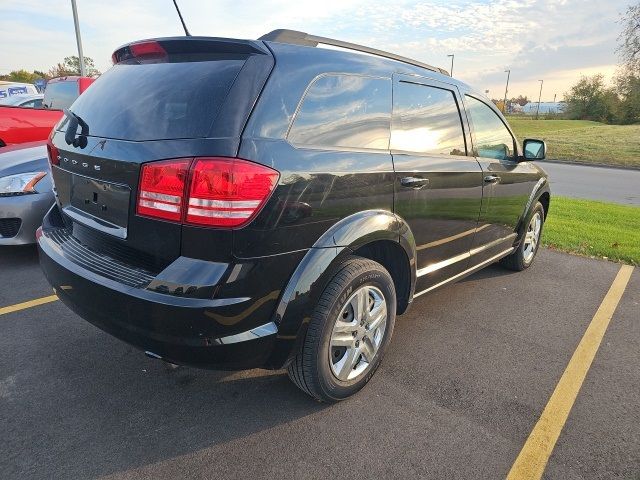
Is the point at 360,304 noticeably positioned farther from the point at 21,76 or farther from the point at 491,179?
the point at 21,76

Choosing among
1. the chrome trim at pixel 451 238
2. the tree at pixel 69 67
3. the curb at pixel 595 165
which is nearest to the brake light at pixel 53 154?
the chrome trim at pixel 451 238

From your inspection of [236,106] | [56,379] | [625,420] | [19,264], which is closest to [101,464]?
[56,379]

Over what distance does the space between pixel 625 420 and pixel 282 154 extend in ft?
7.55

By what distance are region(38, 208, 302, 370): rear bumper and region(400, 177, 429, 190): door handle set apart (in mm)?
1076

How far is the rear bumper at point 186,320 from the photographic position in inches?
75.2

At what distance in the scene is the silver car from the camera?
4215 mm

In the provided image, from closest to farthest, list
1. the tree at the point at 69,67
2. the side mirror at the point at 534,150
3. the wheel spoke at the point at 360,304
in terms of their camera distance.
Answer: the wheel spoke at the point at 360,304 → the side mirror at the point at 534,150 → the tree at the point at 69,67

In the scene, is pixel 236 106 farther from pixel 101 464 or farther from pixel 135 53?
pixel 101 464

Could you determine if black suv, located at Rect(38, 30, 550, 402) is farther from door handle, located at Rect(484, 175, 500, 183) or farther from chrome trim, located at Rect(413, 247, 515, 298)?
door handle, located at Rect(484, 175, 500, 183)

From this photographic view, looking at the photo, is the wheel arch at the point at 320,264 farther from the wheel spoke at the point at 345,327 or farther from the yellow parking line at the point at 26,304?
the yellow parking line at the point at 26,304

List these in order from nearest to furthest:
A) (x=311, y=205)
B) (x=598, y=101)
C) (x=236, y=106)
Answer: (x=236, y=106)
(x=311, y=205)
(x=598, y=101)

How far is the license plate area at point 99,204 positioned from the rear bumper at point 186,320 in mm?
198

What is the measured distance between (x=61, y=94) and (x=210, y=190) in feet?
26.3

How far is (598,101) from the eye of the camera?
65938 millimetres
